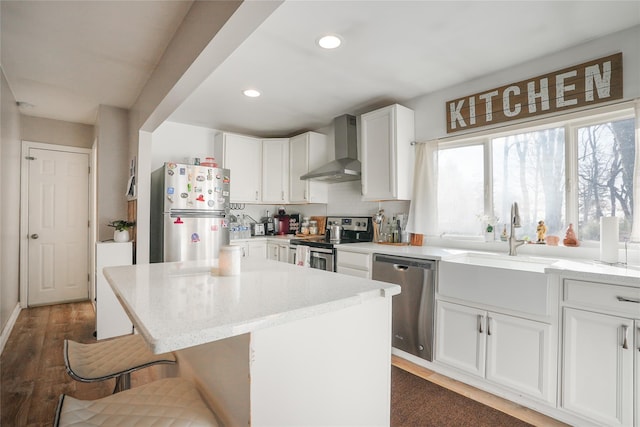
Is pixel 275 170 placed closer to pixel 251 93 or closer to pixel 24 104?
pixel 251 93

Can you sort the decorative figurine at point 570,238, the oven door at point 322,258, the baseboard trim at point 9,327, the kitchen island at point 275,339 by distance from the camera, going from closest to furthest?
the kitchen island at point 275,339
the decorative figurine at point 570,238
the baseboard trim at point 9,327
the oven door at point 322,258

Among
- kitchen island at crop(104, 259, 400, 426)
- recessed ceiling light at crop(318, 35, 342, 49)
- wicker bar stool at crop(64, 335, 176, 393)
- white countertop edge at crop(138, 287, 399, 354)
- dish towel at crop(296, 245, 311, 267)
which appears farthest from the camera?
dish towel at crop(296, 245, 311, 267)

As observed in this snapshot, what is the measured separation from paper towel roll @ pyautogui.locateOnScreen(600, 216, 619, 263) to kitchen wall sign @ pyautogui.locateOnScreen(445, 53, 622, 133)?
2.68 ft

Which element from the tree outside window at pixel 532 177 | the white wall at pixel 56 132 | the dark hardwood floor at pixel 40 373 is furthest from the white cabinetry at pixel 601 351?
the white wall at pixel 56 132

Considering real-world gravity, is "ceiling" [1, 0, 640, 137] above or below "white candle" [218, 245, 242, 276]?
above

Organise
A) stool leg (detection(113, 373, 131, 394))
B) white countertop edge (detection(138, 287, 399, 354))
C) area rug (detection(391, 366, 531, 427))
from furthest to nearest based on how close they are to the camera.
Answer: area rug (detection(391, 366, 531, 427)), stool leg (detection(113, 373, 131, 394)), white countertop edge (detection(138, 287, 399, 354))

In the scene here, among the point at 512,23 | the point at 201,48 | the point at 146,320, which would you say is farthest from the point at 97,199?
the point at 512,23

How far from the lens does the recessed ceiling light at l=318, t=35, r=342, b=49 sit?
82.9 inches

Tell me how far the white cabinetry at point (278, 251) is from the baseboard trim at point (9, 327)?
2601 millimetres

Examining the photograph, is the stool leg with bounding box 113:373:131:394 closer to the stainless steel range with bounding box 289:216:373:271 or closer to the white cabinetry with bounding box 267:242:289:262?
the stainless steel range with bounding box 289:216:373:271

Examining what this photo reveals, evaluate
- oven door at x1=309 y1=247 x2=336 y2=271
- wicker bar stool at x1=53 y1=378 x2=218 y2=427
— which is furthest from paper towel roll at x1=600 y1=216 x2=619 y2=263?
wicker bar stool at x1=53 y1=378 x2=218 y2=427

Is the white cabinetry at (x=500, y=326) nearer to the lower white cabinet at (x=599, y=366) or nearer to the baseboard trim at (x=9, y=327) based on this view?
the lower white cabinet at (x=599, y=366)

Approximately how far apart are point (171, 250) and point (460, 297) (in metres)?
2.66

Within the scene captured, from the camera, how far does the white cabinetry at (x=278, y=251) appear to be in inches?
153
